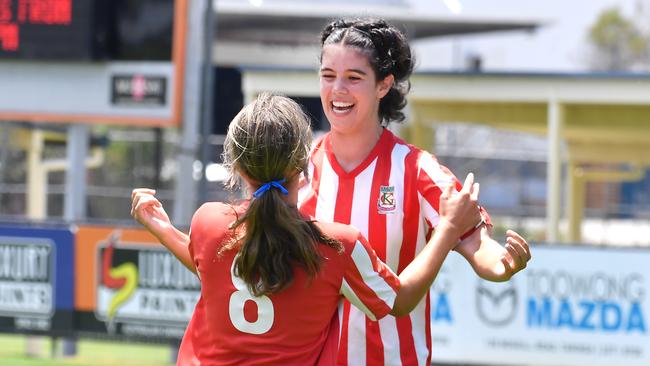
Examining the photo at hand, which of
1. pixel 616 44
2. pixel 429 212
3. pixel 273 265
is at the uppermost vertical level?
pixel 616 44

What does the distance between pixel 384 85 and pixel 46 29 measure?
37.6 ft

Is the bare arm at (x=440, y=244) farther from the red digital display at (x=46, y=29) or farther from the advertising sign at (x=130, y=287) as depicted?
the red digital display at (x=46, y=29)

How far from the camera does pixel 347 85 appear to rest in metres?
4.02

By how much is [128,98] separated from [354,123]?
11.5m

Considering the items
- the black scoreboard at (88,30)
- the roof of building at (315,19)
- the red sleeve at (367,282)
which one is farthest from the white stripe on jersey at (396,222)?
the roof of building at (315,19)

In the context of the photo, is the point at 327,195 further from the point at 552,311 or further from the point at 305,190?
the point at 552,311

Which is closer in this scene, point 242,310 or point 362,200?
point 242,310

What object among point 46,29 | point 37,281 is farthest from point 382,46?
point 46,29

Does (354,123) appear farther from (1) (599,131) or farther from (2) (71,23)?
(1) (599,131)

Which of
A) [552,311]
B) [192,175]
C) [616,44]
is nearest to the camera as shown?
[552,311]

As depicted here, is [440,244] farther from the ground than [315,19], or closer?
closer

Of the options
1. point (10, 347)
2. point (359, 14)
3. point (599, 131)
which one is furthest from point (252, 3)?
point (359, 14)

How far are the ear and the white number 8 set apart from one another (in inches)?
37.3

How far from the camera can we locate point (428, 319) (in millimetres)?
4195
